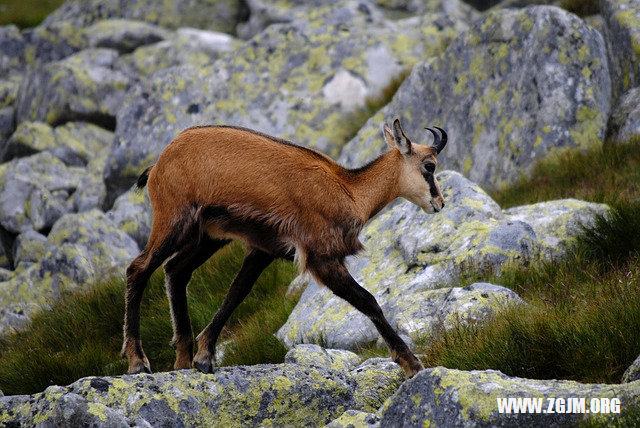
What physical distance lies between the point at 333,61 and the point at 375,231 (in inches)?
251

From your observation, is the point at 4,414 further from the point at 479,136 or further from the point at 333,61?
the point at 333,61

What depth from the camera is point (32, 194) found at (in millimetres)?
15945

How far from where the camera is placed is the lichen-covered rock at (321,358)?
6.57 m

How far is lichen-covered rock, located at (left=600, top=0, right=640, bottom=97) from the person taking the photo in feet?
38.8

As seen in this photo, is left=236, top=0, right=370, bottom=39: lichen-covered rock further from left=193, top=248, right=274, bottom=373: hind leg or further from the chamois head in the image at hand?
left=193, top=248, right=274, bottom=373: hind leg

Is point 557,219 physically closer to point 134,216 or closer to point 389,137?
point 389,137

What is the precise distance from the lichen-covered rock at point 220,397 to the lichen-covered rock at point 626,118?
6759mm

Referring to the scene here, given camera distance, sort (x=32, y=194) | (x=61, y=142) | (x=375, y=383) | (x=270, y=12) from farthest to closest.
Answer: (x=270, y=12), (x=61, y=142), (x=32, y=194), (x=375, y=383)

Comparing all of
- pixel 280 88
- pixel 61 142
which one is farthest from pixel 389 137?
pixel 61 142

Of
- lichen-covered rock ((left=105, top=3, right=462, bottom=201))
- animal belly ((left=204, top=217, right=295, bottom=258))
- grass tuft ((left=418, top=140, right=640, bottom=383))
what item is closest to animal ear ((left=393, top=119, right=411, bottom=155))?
animal belly ((left=204, top=217, right=295, bottom=258))

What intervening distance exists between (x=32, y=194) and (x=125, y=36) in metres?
7.23

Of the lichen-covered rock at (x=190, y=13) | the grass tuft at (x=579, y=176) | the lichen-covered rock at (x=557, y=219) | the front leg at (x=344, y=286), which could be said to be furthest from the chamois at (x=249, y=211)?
the lichen-covered rock at (x=190, y=13)

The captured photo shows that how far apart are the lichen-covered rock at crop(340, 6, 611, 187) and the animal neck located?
4584 mm

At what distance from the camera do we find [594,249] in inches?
309
